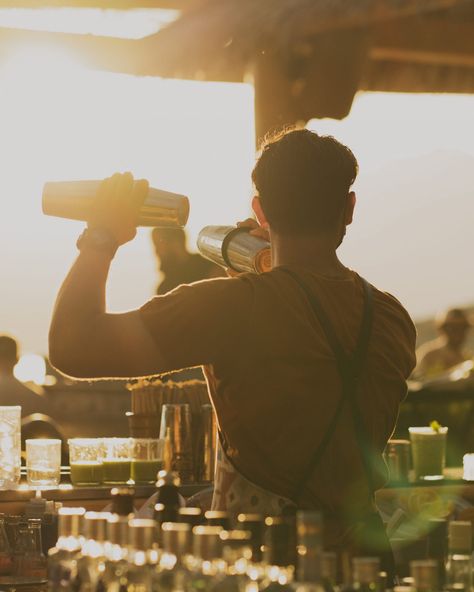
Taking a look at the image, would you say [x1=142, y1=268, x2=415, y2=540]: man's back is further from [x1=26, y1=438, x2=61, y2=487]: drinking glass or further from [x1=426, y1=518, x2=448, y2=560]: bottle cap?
[x1=26, y1=438, x2=61, y2=487]: drinking glass

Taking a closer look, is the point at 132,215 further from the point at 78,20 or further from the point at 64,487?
the point at 78,20

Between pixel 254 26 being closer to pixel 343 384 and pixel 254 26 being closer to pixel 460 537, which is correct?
→ pixel 343 384

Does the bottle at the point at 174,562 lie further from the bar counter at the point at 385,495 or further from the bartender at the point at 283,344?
the bar counter at the point at 385,495

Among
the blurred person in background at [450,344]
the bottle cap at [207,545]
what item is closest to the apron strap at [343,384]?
the bottle cap at [207,545]

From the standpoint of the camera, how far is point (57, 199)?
10.1 ft

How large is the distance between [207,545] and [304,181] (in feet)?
2.53

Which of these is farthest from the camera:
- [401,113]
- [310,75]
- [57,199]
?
[401,113]

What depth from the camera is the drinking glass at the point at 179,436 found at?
4.10 metres

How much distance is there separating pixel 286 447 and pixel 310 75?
18.6 ft

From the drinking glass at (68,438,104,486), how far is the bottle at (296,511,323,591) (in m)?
1.89

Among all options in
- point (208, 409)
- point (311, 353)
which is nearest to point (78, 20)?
point (208, 409)

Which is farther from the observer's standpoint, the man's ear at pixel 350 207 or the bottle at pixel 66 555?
the man's ear at pixel 350 207

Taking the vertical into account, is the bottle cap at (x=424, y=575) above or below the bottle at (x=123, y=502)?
below

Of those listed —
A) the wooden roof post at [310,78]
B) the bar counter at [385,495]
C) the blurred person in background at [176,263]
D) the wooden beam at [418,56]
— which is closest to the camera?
the bar counter at [385,495]
